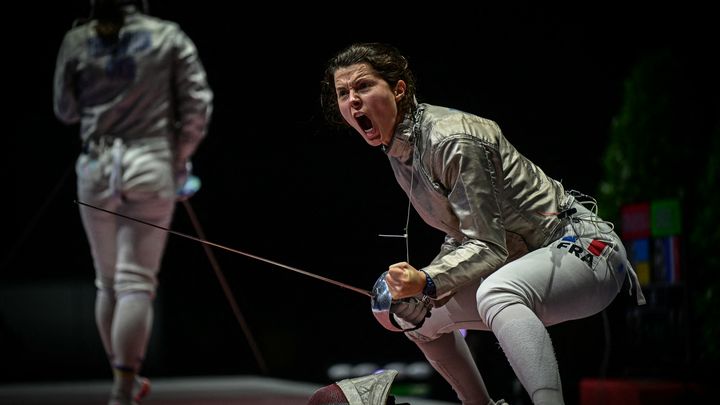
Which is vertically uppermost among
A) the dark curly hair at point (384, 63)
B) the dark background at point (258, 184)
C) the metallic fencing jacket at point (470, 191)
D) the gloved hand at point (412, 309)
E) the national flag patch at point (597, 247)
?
the dark curly hair at point (384, 63)

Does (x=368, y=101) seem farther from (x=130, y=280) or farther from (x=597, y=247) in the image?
(x=130, y=280)

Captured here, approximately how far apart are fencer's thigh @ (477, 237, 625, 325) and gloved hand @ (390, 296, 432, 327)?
10cm

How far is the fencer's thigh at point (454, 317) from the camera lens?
1625mm

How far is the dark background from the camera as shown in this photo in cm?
358

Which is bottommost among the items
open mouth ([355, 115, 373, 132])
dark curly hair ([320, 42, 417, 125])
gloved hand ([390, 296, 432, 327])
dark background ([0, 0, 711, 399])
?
dark background ([0, 0, 711, 399])

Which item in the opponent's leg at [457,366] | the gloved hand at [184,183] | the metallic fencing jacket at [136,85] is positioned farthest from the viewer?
the gloved hand at [184,183]

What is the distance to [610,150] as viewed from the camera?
4.54 m

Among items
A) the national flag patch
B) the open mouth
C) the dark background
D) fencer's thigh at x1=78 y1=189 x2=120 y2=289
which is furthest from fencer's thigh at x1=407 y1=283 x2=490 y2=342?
the dark background

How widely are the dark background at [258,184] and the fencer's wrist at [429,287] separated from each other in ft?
6.02

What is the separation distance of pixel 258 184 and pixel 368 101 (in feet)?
8.65

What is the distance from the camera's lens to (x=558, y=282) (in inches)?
58.7

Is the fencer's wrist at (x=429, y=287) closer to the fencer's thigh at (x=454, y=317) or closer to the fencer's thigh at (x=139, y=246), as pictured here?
the fencer's thigh at (x=454, y=317)

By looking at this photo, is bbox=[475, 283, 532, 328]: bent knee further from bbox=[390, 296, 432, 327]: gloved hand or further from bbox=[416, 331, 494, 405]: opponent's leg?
bbox=[416, 331, 494, 405]: opponent's leg

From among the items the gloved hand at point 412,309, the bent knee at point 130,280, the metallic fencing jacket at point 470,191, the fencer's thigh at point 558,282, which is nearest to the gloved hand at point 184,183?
the bent knee at point 130,280
